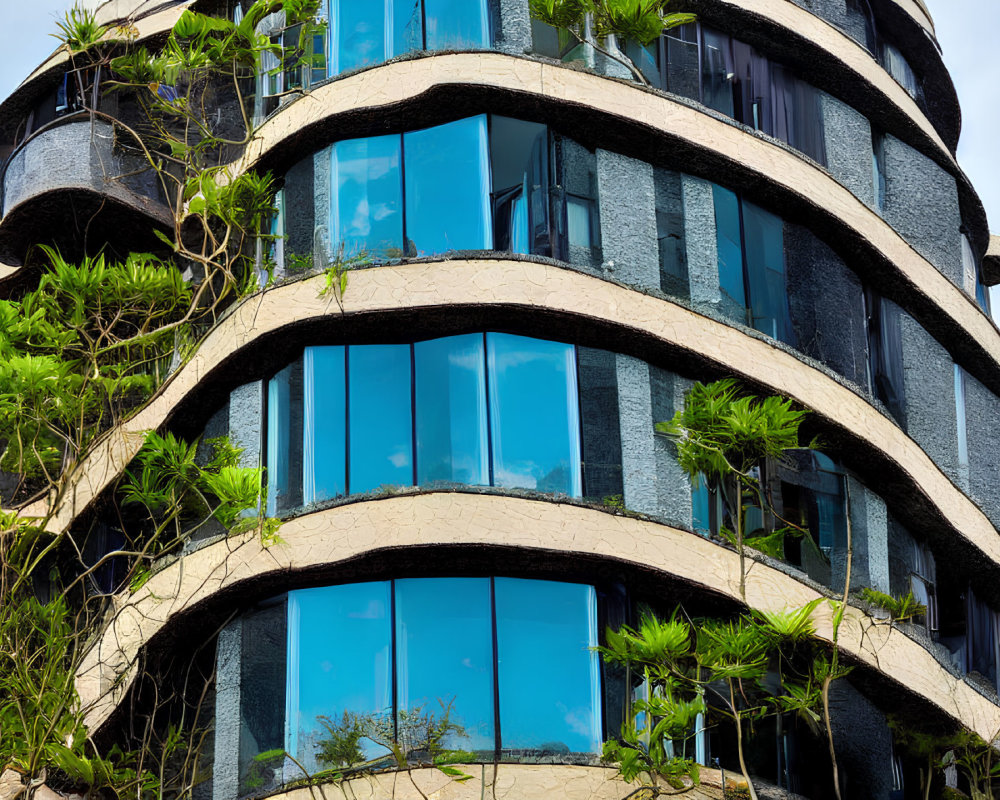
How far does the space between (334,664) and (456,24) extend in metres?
6.81

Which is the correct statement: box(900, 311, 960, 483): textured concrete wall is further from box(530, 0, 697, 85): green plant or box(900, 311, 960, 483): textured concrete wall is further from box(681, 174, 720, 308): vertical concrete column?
box(530, 0, 697, 85): green plant

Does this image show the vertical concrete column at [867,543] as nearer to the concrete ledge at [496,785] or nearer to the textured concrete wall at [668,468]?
the textured concrete wall at [668,468]

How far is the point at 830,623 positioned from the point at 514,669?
3.19m

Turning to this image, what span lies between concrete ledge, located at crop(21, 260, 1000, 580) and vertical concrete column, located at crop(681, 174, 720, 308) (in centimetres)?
51

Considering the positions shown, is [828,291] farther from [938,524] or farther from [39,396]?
[39,396]

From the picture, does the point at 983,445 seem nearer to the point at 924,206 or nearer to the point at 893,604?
the point at 924,206

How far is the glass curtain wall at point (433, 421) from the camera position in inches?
669

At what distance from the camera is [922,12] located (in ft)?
72.1

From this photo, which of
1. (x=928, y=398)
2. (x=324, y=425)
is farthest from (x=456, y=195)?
(x=928, y=398)

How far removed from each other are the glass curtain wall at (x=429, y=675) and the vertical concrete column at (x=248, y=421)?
5.95ft

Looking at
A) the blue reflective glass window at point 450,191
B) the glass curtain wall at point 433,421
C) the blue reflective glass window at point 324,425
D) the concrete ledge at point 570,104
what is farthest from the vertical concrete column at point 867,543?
the blue reflective glass window at point 324,425

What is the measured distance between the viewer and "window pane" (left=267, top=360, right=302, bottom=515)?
57.0ft

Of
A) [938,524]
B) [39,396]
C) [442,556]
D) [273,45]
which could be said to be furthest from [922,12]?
[39,396]

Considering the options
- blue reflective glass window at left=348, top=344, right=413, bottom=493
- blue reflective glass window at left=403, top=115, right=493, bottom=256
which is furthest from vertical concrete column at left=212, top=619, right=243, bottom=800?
blue reflective glass window at left=403, top=115, right=493, bottom=256
